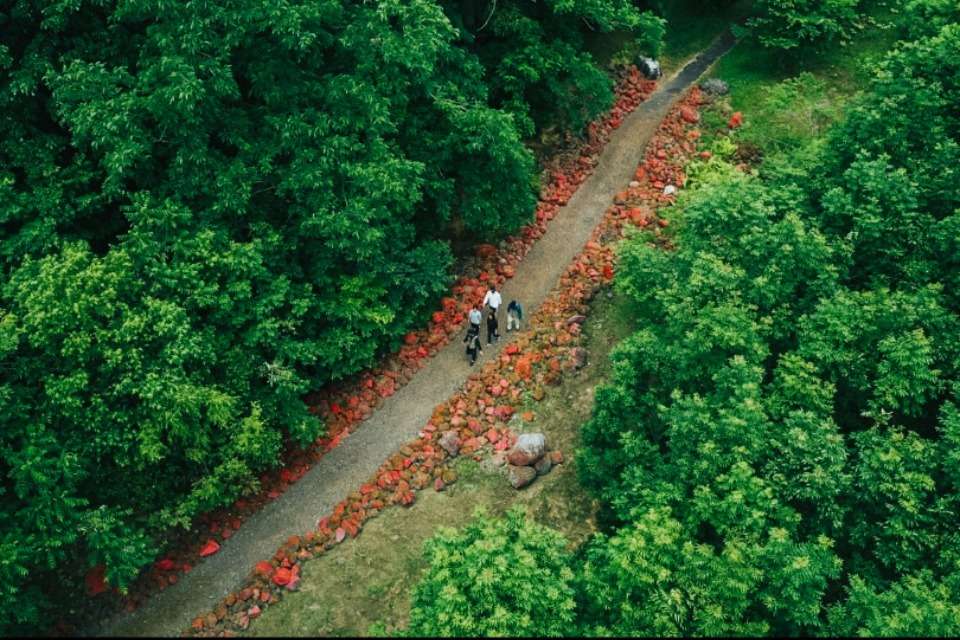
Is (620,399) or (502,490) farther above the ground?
(620,399)

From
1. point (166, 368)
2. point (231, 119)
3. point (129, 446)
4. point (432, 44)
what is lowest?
point (129, 446)

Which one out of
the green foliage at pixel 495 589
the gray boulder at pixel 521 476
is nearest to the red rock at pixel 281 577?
the green foliage at pixel 495 589

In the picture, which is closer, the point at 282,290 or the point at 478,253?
the point at 282,290

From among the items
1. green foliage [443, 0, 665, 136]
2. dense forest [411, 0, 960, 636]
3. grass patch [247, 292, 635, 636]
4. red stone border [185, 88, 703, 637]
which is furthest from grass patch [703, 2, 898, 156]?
grass patch [247, 292, 635, 636]

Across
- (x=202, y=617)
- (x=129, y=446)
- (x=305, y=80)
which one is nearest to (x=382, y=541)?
(x=202, y=617)

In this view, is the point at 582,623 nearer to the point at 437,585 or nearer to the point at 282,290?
the point at 437,585

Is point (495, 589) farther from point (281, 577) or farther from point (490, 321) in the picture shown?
point (490, 321)

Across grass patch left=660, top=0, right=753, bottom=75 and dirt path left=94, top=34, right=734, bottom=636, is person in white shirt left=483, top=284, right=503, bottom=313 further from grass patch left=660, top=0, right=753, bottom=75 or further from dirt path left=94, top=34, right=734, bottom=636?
grass patch left=660, top=0, right=753, bottom=75
